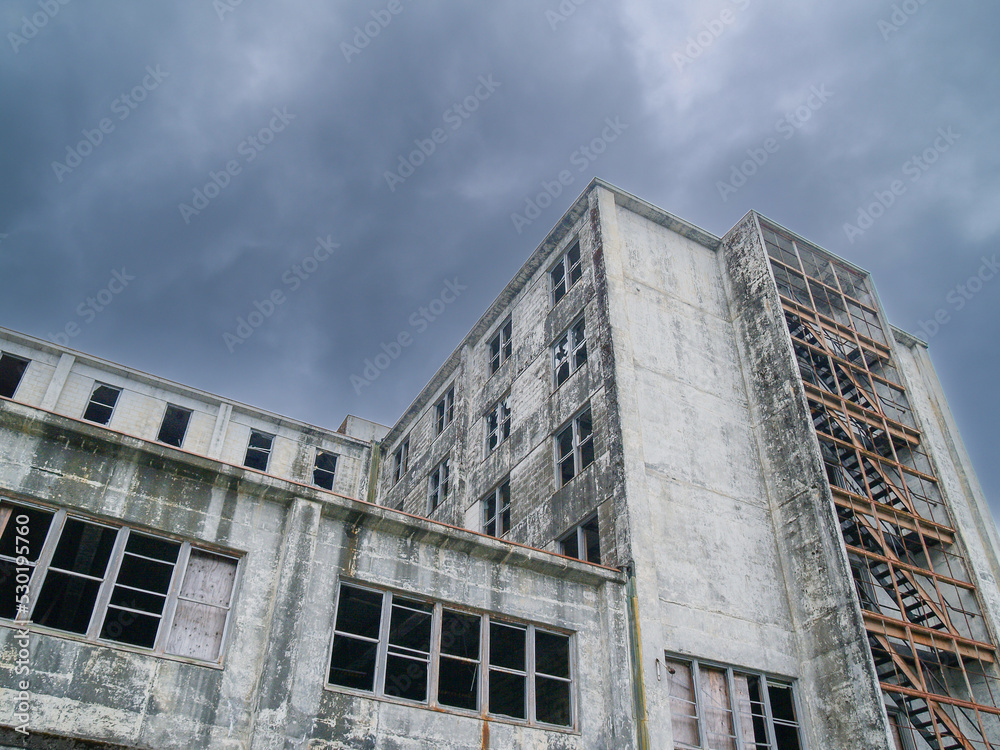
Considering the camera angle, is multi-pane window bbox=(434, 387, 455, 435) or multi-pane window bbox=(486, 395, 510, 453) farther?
multi-pane window bbox=(434, 387, 455, 435)

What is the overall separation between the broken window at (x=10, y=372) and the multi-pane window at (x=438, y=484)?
48.4 ft

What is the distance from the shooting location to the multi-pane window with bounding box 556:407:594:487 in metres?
20.5

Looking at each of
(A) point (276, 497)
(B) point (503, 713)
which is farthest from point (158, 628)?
(B) point (503, 713)

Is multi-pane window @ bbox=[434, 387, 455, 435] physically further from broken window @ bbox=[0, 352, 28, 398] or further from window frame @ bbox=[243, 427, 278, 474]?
broken window @ bbox=[0, 352, 28, 398]

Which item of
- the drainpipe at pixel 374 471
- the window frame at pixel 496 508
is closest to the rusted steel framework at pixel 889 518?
the window frame at pixel 496 508

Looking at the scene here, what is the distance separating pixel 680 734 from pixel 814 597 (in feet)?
16.0

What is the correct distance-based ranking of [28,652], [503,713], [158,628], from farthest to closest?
1. [503,713]
2. [158,628]
3. [28,652]

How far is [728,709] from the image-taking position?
54.2 ft

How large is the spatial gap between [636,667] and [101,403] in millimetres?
21799

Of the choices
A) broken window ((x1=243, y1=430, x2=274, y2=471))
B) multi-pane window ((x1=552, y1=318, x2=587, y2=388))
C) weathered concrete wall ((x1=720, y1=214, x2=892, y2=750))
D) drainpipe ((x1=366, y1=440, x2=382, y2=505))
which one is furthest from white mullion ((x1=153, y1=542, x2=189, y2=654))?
drainpipe ((x1=366, y1=440, x2=382, y2=505))

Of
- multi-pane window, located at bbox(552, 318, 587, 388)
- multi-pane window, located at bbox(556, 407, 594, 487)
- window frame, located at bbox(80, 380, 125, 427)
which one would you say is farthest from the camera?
window frame, located at bbox(80, 380, 125, 427)

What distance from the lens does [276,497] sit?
14.4 metres

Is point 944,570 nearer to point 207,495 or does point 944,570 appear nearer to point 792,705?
point 792,705

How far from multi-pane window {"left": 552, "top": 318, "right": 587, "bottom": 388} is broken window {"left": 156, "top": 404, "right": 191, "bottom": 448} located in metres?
14.8
